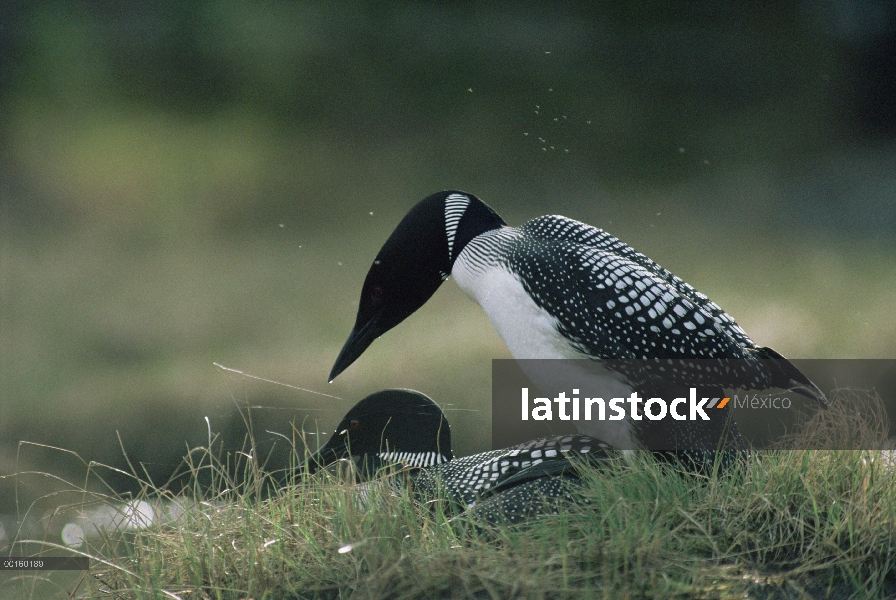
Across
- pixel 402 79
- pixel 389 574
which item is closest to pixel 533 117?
pixel 402 79

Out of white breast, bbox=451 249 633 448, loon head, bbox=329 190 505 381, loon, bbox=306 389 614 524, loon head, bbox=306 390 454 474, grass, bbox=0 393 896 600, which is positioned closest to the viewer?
grass, bbox=0 393 896 600

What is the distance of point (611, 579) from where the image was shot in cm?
110

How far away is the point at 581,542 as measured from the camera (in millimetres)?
1201

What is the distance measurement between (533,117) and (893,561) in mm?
1537

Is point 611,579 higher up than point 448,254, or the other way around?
point 448,254

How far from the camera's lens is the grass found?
1099 mm

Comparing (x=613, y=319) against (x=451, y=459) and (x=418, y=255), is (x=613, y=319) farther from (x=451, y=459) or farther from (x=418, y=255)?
(x=451, y=459)

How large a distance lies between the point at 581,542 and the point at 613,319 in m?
0.47

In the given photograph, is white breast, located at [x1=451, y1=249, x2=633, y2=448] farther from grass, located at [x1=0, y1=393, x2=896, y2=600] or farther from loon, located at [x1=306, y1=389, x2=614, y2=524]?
grass, located at [x1=0, y1=393, x2=896, y2=600]

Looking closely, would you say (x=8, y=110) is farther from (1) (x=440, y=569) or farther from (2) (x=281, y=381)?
(1) (x=440, y=569)

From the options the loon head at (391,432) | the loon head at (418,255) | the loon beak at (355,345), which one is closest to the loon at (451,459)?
the loon head at (391,432)

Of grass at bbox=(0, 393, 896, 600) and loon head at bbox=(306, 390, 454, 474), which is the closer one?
grass at bbox=(0, 393, 896, 600)

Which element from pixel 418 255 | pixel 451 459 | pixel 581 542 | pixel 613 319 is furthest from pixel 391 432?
pixel 581 542

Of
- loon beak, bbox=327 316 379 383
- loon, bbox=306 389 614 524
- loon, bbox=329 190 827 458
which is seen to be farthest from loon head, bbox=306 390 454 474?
loon, bbox=329 190 827 458
